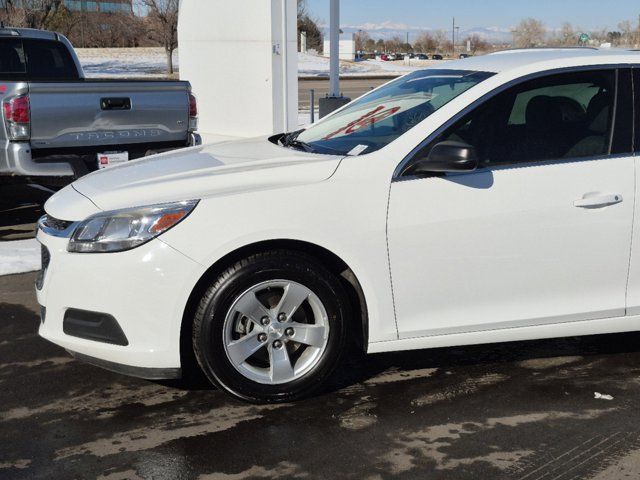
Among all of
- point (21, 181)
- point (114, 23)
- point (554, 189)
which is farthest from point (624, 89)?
point (114, 23)

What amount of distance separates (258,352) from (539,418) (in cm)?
142

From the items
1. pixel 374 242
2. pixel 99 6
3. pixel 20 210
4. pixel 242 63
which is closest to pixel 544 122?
pixel 374 242

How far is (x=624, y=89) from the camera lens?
475 cm

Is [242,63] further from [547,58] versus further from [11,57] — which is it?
[547,58]

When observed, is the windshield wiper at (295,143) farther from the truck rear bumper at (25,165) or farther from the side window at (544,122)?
the truck rear bumper at (25,165)

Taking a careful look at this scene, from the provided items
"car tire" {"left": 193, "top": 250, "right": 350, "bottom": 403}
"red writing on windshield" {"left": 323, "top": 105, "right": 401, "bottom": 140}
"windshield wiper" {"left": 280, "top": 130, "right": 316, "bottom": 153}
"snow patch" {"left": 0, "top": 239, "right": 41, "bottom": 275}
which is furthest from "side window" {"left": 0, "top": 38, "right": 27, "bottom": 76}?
"car tire" {"left": 193, "top": 250, "right": 350, "bottom": 403}

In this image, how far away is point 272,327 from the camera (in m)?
4.26

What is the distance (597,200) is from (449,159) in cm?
85

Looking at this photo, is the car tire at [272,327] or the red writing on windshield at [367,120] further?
the red writing on windshield at [367,120]

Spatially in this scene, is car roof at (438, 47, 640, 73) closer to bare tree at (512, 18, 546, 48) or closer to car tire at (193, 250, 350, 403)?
car tire at (193, 250, 350, 403)

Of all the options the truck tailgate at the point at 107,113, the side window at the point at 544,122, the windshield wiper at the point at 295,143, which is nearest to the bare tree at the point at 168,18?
the truck tailgate at the point at 107,113

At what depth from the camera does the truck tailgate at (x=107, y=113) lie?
7.66 meters

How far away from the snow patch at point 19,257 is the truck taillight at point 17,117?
1.01 meters

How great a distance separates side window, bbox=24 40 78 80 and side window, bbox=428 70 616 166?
6.57 m
